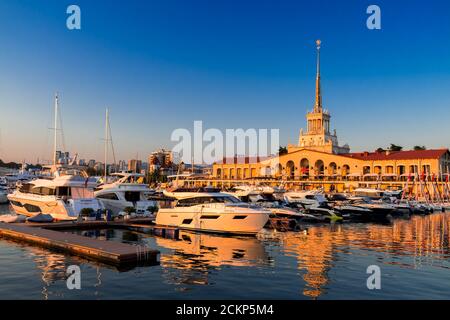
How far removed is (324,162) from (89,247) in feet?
362

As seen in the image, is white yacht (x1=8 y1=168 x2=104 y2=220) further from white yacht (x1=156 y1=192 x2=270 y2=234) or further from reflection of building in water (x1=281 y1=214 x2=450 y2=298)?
reflection of building in water (x1=281 y1=214 x2=450 y2=298)

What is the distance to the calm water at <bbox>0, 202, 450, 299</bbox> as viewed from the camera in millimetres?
15961

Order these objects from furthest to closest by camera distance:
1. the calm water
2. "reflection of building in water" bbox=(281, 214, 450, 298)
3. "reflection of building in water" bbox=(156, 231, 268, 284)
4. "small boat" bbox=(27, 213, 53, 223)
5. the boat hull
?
"small boat" bbox=(27, 213, 53, 223) → the boat hull → "reflection of building in water" bbox=(281, 214, 450, 298) → "reflection of building in water" bbox=(156, 231, 268, 284) → the calm water

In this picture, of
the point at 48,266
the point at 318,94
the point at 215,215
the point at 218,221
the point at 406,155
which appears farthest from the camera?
the point at 318,94

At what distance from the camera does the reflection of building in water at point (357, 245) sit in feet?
66.4

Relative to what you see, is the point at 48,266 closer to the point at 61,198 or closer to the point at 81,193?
the point at 61,198

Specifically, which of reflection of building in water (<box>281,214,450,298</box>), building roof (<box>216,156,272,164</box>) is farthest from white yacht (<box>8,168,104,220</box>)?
building roof (<box>216,156,272,164</box>)

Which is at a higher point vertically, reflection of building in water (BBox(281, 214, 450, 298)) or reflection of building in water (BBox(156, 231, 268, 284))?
reflection of building in water (BBox(156, 231, 268, 284))

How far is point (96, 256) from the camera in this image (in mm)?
21406

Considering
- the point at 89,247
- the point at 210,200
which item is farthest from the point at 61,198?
the point at 89,247

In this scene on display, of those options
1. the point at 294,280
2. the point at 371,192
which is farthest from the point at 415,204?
the point at 294,280

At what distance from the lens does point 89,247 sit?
22.2 m

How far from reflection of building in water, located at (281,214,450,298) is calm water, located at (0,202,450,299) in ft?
0.20

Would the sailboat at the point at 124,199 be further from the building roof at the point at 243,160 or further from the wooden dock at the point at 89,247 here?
the building roof at the point at 243,160
